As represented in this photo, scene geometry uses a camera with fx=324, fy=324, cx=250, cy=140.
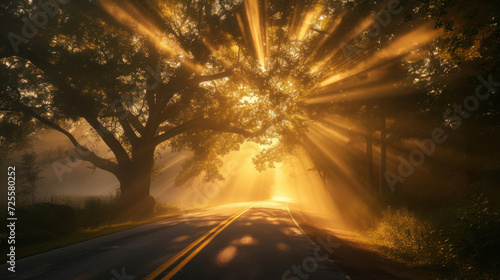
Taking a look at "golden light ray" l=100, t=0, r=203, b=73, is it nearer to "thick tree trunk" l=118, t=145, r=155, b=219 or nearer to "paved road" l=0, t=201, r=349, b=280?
"thick tree trunk" l=118, t=145, r=155, b=219

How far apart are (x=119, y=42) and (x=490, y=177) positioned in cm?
1836

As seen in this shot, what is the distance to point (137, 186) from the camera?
23328 mm

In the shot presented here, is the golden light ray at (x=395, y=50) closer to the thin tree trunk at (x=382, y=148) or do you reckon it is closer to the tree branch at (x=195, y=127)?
the thin tree trunk at (x=382, y=148)

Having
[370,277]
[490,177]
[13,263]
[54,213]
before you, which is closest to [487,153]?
[490,177]

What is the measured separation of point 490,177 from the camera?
11133 millimetres

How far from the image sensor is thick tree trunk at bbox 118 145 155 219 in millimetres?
22688

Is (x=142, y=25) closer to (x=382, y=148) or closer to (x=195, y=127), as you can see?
(x=195, y=127)

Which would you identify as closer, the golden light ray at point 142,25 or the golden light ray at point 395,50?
the golden light ray at point 395,50

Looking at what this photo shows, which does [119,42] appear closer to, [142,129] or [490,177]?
[142,129]

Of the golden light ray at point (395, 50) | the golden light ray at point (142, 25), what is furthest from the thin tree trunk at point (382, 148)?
the golden light ray at point (142, 25)

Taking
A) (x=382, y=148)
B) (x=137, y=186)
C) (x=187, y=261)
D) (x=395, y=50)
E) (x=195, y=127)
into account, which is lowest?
(x=187, y=261)

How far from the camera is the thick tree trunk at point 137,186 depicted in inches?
893

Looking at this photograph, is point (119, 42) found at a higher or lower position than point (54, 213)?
higher

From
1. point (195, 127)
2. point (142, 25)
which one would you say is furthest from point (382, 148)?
point (142, 25)
